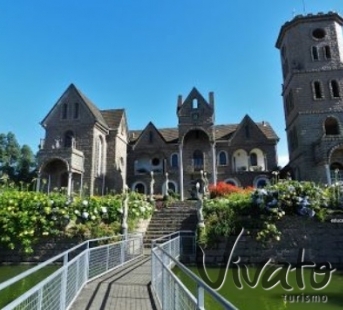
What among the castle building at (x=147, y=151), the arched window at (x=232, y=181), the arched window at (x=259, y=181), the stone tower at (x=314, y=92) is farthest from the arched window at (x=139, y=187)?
the stone tower at (x=314, y=92)

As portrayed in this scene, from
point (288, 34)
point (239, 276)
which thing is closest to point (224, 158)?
point (288, 34)

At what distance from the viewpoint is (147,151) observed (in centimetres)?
3859

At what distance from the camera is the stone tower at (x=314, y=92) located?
2933 centimetres

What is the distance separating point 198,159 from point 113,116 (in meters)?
10.7

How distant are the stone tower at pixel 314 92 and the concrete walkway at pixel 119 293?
23.0 m

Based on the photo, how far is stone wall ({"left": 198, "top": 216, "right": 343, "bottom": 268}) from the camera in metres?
14.2

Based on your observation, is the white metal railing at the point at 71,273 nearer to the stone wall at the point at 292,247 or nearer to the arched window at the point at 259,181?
the stone wall at the point at 292,247

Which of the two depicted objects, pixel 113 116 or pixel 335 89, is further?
pixel 113 116

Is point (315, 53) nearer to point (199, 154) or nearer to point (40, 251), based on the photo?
point (199, 154)

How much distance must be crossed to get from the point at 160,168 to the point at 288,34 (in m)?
19.1

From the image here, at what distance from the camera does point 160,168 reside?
37781 millimetres

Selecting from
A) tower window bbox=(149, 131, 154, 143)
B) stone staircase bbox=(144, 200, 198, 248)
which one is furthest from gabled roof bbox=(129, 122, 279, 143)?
stone staircase bbox=(144, 200, 198, 248)

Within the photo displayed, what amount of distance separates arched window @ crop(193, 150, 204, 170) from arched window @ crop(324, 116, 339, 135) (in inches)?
494

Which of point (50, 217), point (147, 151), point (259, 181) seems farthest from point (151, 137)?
point (50, 217)
